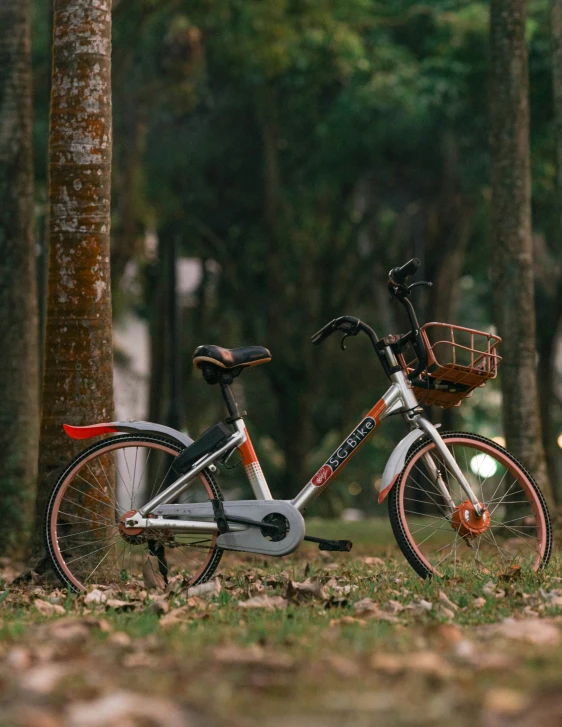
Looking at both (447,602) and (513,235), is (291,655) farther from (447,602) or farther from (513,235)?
(513,235)

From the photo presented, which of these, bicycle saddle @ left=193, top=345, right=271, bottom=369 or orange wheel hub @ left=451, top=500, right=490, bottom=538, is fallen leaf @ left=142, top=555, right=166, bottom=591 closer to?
bicycle saddle @ left=193, top=345, right=271, bottom=369

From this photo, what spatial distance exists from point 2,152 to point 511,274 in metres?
4.23

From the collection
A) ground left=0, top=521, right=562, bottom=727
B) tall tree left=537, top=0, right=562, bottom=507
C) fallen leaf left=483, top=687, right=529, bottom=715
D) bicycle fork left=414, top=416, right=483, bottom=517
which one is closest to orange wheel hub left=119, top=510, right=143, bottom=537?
ground left=0, top=521, right=562, bottom=727

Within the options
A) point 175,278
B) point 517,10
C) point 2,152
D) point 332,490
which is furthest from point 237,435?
point 332,490

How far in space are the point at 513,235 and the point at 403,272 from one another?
4.07 meters

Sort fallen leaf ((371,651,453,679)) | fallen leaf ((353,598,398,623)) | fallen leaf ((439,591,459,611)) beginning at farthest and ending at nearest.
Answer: fallen leaf ((439,591,459,611)) → fallen leaf ((353,598,398,623)) → fallen leaf ((371,651,453,679))

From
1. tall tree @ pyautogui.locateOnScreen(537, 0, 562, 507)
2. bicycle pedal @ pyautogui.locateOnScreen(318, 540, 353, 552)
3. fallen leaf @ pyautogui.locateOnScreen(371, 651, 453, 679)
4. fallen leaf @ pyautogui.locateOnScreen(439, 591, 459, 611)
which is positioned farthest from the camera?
tall tree @ pyautogui.locateOnScreen(537, 0, 562, 507)

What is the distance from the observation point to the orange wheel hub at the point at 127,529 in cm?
619

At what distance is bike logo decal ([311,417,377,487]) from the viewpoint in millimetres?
6277

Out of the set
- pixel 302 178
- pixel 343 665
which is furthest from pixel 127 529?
pixel 302 178

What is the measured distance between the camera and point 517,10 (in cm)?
1030

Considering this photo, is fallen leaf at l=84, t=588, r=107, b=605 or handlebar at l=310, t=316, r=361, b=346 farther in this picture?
handlebar at l=310, t=316, r=361, b=346

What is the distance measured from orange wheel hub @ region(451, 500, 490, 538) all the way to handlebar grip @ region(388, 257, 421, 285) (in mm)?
1193

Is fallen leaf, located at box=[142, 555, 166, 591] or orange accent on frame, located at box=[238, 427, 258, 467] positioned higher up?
orange accent on frame, located at box=[238, 427, 258, 467]
